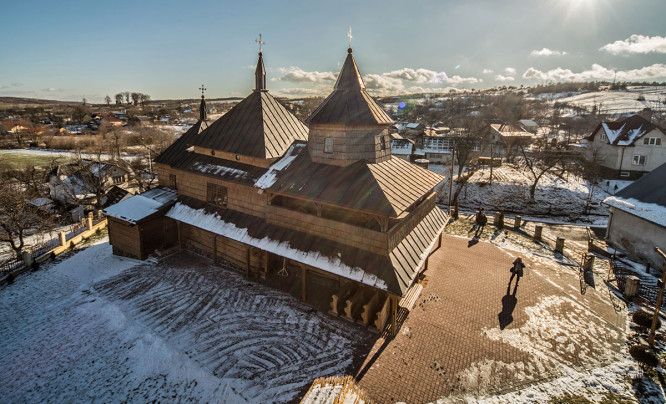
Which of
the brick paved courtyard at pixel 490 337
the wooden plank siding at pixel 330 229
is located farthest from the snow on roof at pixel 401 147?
the wooden plank siding at pixel 330 229

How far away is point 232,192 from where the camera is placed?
16688mm

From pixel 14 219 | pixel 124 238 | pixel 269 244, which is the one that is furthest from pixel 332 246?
pixel 14 219

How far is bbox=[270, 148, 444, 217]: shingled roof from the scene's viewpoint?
12.1 meters

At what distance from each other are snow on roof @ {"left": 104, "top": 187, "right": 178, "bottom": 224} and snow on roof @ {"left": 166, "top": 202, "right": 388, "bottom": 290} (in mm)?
993

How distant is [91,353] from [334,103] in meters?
13.5

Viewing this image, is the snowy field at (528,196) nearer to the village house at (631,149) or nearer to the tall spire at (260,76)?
the village house at (631,149)

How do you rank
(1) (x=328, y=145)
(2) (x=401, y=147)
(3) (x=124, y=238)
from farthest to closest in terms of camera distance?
(2) (x=401, y=147), (3) (x=124, y=238), (1) (x=328, y=145)

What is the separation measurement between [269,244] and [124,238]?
32.4 ft

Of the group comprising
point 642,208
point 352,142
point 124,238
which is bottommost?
point 124,238

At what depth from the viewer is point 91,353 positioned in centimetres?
1149

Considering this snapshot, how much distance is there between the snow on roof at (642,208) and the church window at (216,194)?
76.2ft

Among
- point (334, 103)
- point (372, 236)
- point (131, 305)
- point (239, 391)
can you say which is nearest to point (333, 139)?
point (334, 103)

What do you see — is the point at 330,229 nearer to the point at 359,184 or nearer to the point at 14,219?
the point at 359,184

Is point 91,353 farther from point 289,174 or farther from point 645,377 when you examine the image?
point 645,377
